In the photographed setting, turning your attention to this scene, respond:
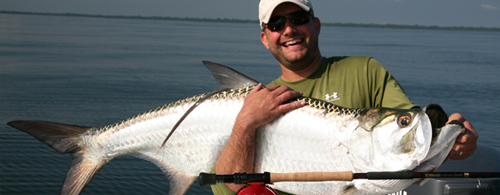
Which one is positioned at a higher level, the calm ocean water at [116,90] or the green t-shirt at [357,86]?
the calm ocean water at [116,90]

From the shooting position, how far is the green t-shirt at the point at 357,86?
10.4 feet

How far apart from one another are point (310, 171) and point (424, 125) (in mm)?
652

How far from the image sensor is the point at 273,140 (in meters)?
2.84

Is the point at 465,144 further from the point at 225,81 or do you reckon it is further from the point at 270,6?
the point at 270,6

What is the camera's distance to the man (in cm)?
275

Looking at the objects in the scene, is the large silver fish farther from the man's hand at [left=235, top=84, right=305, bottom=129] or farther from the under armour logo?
the under armour logo

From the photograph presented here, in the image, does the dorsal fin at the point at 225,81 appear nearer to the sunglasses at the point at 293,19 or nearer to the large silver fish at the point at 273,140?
the large silver fish at the point at 273,140

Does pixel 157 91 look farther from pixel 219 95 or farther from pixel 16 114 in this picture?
pixel 219 95

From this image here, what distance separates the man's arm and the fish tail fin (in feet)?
3.10

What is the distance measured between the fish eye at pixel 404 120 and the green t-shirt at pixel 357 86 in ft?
2.12

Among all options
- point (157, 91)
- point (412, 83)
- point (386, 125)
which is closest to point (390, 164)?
point (386, 125)

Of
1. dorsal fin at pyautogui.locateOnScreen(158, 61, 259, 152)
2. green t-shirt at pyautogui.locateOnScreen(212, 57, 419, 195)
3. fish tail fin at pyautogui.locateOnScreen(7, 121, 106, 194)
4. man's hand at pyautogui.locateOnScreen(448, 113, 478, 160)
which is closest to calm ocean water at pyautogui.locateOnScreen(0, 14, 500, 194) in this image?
fish tail fin at pyautogui.locateOnScreen(7, 121, 106, 194)

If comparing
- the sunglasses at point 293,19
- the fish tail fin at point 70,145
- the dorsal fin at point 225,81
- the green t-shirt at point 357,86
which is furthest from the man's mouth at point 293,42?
the fish tail fin at point 70,145

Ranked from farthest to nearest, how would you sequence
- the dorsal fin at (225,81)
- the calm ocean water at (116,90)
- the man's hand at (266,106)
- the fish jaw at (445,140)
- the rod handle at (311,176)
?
the calm ocean water at (116,90) < the dorsal fin at (225,81) < the man's hand at (266,106) < the rod handle at (311,176) < the fish jaw at (445,140)
